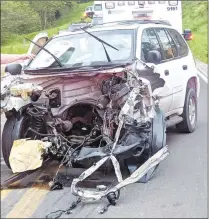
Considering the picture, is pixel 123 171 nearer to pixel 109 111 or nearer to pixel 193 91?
pixel 109 111

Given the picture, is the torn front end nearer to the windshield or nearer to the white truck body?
the windshield

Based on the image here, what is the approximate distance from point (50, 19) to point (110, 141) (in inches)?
74.2

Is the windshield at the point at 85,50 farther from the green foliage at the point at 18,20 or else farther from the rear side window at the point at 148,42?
the green foliage at the point at 18,20

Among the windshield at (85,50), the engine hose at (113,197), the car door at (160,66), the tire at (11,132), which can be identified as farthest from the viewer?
the car door at (160,66)

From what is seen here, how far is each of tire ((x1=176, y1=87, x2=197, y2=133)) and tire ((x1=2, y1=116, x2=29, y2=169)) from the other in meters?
2.96

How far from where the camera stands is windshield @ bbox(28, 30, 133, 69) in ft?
20.6

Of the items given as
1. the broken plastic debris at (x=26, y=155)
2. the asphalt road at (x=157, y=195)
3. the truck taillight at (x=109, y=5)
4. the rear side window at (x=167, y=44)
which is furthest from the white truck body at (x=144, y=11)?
the broken plastic debris at (x=26, y=155)

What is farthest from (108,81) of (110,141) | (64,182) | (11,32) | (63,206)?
(11,32)

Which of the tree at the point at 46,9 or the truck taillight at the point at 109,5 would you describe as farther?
the truck taillight at the point at 109,5

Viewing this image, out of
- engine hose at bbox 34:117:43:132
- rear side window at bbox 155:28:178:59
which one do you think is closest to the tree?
engine hose at bbox 34:117:43:132

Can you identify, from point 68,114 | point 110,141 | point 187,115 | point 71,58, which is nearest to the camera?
point 110,141

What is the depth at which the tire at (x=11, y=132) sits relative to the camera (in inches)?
217

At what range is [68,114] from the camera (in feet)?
19.1

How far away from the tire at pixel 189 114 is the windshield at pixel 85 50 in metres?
1.61
